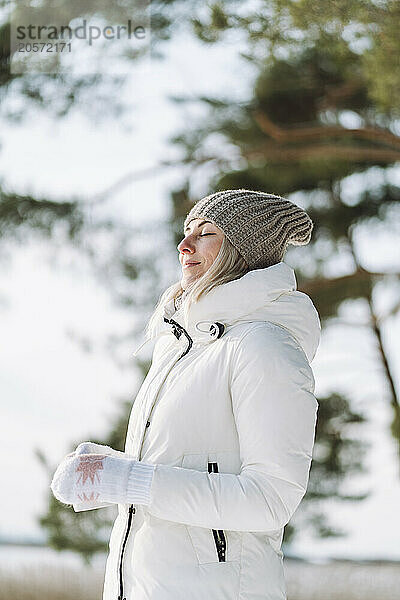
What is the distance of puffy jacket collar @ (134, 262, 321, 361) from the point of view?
1.68m

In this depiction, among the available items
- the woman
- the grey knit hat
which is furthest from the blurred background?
the woman

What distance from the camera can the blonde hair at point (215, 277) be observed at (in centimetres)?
174

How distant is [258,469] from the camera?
1.50 m

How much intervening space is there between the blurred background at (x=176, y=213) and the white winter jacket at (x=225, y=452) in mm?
3827

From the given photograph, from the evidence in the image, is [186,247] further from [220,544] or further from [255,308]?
[220,544]

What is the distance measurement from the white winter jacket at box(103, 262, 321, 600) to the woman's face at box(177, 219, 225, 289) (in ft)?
0.27

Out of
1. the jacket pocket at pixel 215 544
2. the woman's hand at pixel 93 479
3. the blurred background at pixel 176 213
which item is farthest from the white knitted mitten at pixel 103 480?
the blurred background at pixel 176 213

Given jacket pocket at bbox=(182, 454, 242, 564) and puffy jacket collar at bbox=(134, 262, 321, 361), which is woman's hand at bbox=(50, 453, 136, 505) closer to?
jacket pocket at bbox=(182, 454, 242, 564)

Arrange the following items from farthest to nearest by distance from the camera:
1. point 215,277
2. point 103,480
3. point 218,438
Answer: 1. point 215,277
2. point 218,438
3. point 103,480

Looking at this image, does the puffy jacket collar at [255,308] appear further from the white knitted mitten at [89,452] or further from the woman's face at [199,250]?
the white knitted mitten at [89,452]

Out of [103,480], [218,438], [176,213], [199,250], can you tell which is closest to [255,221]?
[199,250]

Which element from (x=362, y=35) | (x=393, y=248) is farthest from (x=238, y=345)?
(x=393, y=248)

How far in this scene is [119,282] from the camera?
621 cm

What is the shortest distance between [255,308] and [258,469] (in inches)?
12.1
